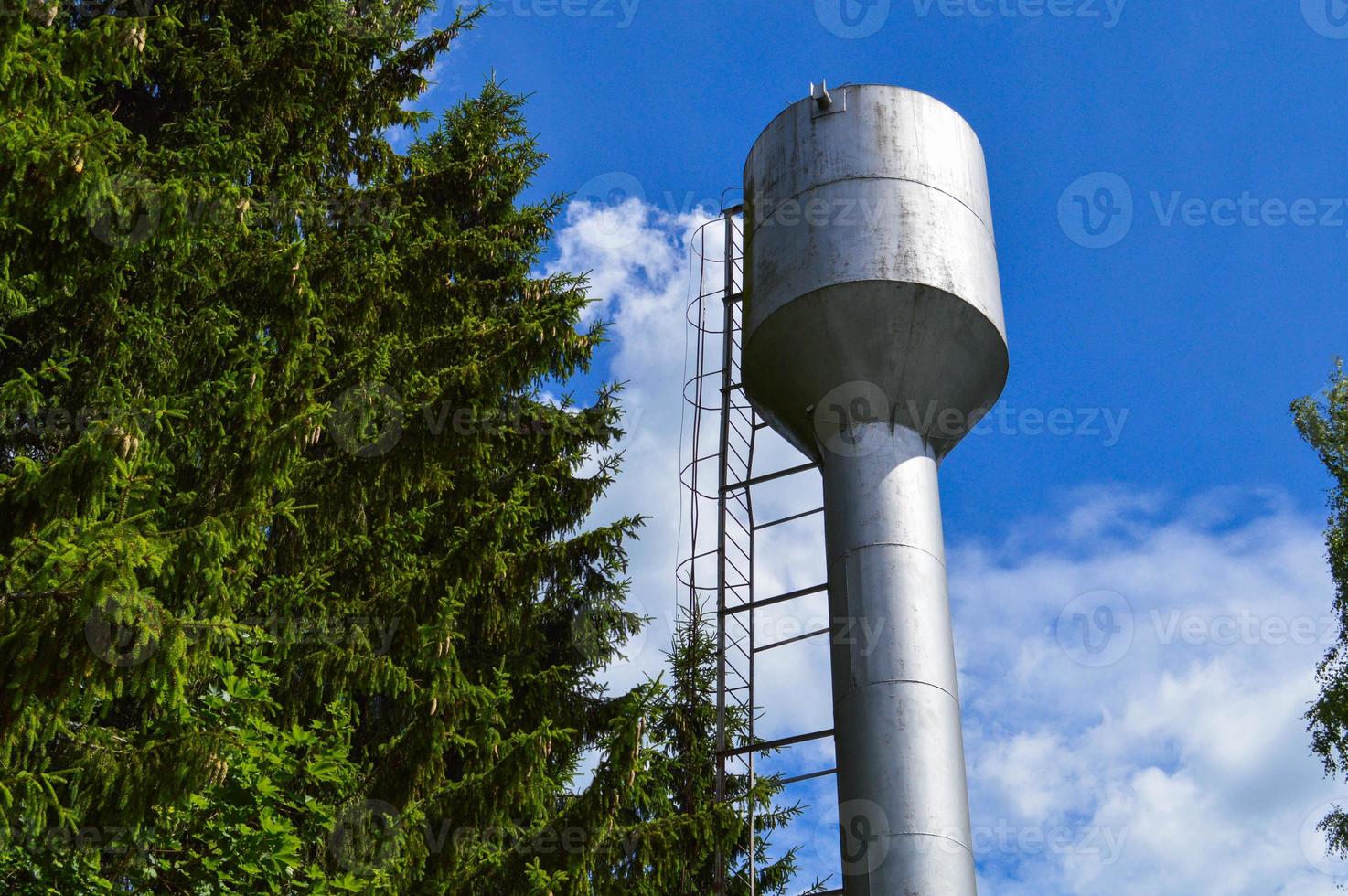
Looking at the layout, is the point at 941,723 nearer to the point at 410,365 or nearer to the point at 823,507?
the point at 823,507

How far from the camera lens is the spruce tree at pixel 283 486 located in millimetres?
6098

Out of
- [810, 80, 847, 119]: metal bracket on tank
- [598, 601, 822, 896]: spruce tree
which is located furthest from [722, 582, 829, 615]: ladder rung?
[810, 80, 847, 119]: metal bracket on tank

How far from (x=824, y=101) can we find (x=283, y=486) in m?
7.81

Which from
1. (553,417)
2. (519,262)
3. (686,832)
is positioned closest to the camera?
(686,832)

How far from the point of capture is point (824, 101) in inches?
519

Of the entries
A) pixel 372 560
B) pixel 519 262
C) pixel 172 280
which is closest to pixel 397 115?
pixel 519 262

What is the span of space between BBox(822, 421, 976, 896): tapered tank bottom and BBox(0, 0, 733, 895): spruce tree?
1.56m

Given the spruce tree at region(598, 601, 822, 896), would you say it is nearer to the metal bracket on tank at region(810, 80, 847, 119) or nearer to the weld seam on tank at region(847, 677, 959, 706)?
the weld seam on tank at region(847, 677, 959, 706)

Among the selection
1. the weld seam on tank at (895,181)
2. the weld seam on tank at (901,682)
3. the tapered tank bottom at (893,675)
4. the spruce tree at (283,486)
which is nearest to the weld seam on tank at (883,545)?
the tapered tank bottom at (893,675)

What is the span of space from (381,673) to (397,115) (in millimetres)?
6085

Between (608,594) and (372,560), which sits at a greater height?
(608,594)

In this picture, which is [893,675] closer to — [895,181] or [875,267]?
[875,267]

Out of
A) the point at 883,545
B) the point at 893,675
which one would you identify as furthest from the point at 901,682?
the point at 883,545

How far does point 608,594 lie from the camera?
1267 centimetres
